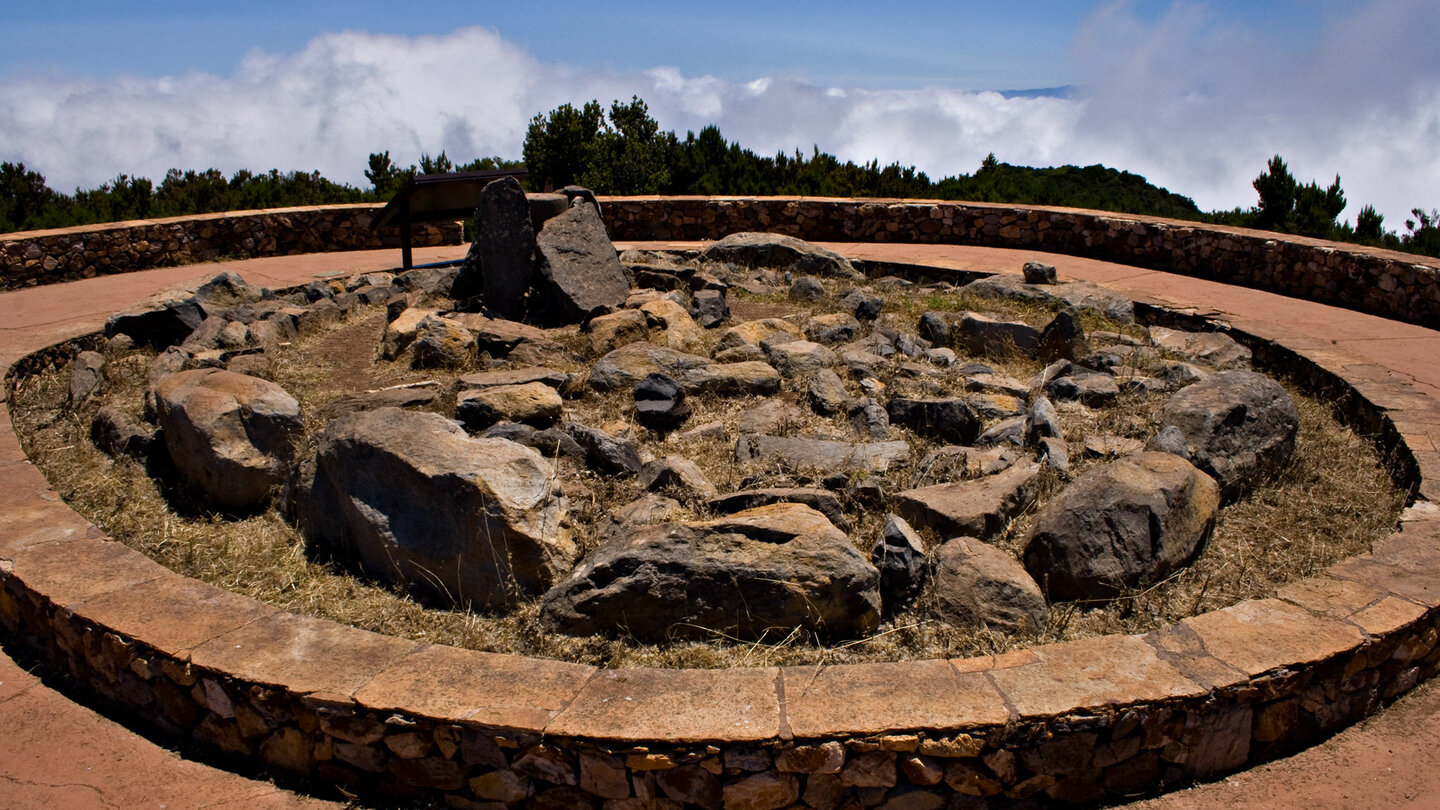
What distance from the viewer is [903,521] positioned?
408 cm

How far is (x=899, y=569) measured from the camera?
3.76 meters

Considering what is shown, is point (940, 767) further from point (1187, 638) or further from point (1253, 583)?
point (1253, 583)

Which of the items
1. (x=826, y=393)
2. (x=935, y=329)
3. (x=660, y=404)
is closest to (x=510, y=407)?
(x=660, y=404)

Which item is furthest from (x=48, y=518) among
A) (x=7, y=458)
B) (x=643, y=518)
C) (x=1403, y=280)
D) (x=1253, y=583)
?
(x=1403, y=280)

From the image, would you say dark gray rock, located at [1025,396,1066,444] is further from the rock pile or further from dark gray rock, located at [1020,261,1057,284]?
dark gray rock, located at [1020,261,1057,284]

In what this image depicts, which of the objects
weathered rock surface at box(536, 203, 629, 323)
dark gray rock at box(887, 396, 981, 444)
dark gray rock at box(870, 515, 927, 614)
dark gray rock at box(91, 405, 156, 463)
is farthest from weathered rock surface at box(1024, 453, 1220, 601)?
dark gray rock at box(91, 405, 156, 463)

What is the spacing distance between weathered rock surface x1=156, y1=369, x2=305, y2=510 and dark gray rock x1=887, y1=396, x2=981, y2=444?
303 cm

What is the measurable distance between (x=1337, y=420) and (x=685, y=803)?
5165 millimetres

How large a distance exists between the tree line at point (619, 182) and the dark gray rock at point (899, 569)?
30.7 ft

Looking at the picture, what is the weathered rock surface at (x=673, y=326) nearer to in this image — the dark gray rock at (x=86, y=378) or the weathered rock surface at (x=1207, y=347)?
the weathered rock surface at (x=1207, y=347)

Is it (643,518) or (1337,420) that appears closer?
(643,518)

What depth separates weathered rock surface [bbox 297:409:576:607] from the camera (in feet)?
12.4

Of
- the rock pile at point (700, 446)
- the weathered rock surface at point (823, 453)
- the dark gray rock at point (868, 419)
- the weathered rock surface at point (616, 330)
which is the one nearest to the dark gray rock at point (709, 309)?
the rock pile at point (700, 446)

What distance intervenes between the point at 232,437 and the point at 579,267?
3.36 m
